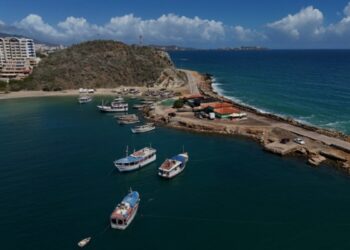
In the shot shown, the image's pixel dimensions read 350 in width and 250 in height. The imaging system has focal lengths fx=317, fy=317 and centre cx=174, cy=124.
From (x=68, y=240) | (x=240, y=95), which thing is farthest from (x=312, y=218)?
(x=240, y=95)

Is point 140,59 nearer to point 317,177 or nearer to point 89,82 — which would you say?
point 89,82

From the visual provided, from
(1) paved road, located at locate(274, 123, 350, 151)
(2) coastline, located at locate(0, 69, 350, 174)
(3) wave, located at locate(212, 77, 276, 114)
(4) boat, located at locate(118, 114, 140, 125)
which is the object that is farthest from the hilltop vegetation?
(1) paved road, located at locate(274, 123, 350, 151)

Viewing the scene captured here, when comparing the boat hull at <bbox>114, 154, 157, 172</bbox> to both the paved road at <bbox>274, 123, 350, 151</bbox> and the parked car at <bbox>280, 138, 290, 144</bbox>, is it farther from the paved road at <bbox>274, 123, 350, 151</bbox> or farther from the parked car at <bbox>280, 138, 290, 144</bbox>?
the paved road at <bbox>274, 123, 350, 151</bbox>

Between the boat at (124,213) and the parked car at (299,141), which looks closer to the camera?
the boat at (124,213)

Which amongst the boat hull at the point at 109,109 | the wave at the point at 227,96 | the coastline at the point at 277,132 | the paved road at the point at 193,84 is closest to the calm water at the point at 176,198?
the coastline at the point at 277,132

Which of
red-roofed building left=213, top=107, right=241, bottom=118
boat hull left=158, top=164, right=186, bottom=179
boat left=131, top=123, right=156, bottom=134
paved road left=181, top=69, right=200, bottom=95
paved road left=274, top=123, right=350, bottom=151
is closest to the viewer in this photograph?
boat hull left=158, top=164, right=186, bottom=179

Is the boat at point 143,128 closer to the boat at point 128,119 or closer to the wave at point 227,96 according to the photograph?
the boat at point 128,119

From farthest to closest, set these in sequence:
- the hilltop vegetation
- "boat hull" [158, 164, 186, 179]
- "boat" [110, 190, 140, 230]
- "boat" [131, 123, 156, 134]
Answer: the hilltop vegetation
"boat" [131, 123, 156, 134]
"boat hull" [158, 164, 186, 179]
"boat" [110, 190, 140, 230]
